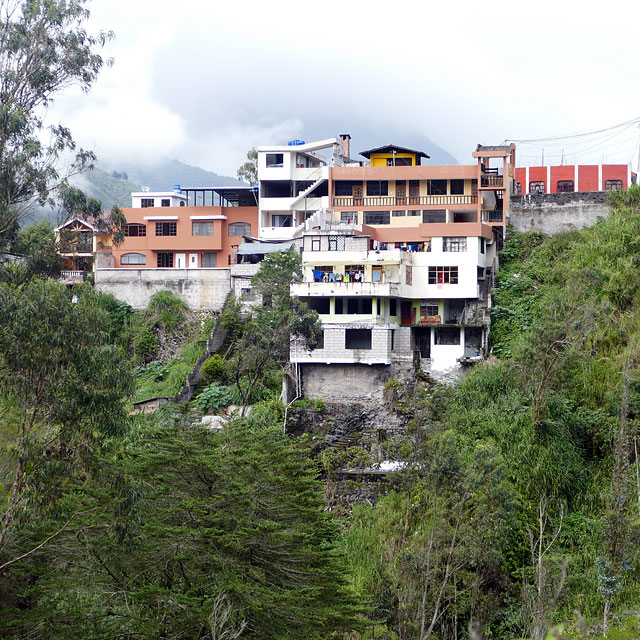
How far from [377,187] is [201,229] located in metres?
9.51

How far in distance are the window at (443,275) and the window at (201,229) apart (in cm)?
1371

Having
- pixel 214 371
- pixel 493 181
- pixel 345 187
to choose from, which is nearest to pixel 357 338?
pixel 214 371

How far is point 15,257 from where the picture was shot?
75.7ft

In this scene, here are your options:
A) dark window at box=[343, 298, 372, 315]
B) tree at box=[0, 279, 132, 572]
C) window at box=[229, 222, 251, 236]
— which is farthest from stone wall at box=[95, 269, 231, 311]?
tree at box=[0, 279, 132, 572]

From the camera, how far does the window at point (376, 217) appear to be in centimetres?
3769

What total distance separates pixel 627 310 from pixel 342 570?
1497cm

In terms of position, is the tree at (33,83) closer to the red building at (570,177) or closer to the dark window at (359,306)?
the dark window at (359,306)

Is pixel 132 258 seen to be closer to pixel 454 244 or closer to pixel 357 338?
pixel 357 338

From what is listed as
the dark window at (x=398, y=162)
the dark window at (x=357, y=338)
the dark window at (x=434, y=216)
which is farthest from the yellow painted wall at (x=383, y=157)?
the dark window at (x=357, y=338)

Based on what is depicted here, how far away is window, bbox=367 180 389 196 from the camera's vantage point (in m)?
38.2

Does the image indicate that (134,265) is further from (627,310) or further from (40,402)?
(40,402)

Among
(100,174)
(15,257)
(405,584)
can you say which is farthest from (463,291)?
(100,174)

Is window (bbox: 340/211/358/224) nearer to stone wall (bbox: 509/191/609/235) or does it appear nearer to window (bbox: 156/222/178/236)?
stone wall (bbox: 509/191/609/235)

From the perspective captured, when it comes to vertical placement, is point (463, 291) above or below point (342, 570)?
above
